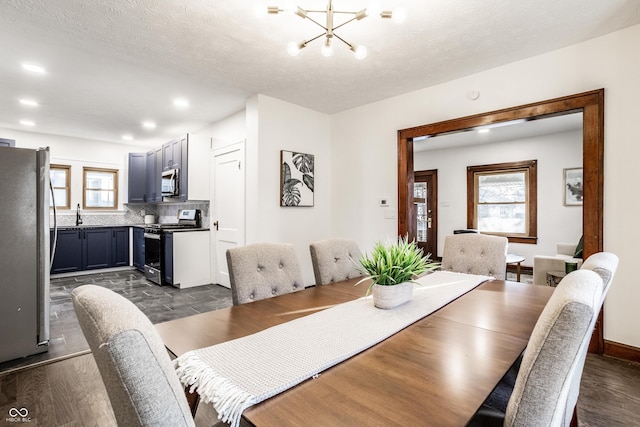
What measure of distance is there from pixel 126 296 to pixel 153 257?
0.95 meters

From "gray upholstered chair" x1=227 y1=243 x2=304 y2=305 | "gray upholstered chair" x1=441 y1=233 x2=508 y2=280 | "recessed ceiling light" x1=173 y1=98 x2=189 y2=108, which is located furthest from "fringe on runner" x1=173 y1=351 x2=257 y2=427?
"recessed ceiling light" x1=173 y1=98 x2=189 y2=108

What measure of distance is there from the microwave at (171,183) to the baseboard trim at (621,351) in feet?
17.9

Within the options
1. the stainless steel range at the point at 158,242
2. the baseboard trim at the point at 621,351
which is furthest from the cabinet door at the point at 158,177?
the baseboard trim at the point at 621,351

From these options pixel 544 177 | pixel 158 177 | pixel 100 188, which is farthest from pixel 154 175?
pixel 544 177

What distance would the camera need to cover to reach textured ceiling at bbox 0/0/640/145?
2225 mm

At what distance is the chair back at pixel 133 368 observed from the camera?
1.76 ft

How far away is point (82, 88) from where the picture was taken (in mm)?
3672

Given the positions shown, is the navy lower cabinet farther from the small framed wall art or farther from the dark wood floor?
the small framed wall art

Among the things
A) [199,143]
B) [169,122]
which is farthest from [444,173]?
[169,122]

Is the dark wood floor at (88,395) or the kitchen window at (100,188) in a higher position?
the kitchen window at (100,188)

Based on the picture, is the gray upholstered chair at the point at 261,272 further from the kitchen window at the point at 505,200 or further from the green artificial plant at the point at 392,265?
the kitchen window at the point at 505,200

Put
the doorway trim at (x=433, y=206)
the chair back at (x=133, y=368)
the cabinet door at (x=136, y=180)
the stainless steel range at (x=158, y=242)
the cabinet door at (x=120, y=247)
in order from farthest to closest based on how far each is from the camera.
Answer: the doorway trim at (x=433, y=206) < the cabinet door at (x=136, y=180) < the cabinet door at (x=120, y=247) < the stainless steel range at (x=158, y=242) < the chair back at (x=133, y=368)

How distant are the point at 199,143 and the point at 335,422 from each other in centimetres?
499

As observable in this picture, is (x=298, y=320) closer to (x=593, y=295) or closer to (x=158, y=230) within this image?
(x=593, y=295)
